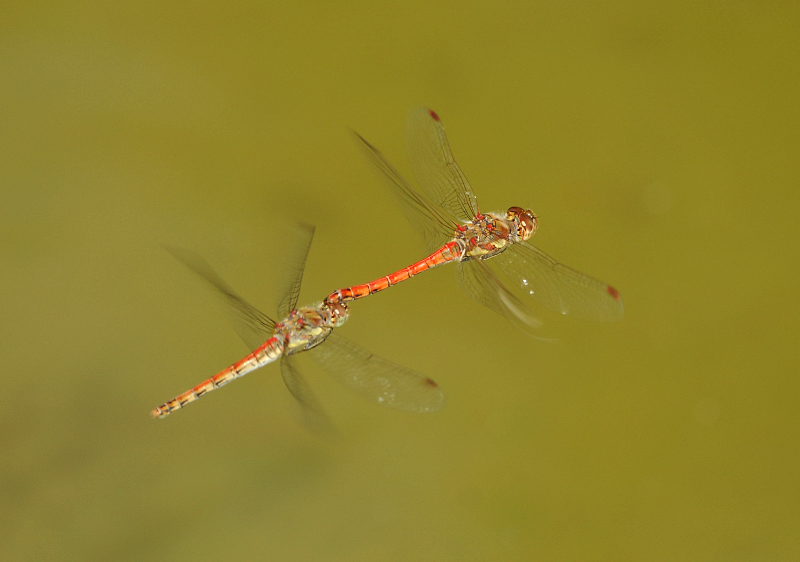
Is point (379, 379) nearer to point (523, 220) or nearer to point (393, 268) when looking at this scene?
point (393, 268)

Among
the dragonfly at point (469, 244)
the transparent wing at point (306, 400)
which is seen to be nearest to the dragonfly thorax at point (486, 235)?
the dragonfly at point (469, 244)

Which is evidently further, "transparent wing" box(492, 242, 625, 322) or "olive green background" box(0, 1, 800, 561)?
"olive green background" box(0, 1, 800, 561)

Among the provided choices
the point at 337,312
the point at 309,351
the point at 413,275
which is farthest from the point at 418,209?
the point at 309,351

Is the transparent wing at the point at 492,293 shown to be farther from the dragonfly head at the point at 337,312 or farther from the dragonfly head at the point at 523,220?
the dragonfly head at the point at 337,312

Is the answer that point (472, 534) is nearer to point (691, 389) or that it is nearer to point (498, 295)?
point (498, 295)

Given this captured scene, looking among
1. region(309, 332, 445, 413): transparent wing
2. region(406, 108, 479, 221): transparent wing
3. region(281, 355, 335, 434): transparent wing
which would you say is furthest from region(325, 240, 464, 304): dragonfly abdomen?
region(281, 355, 335, 434): transparent wing

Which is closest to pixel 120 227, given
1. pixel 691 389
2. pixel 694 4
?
pixel 691 389

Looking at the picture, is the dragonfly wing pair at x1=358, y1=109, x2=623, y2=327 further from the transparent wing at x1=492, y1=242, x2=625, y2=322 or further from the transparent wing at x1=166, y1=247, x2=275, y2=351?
the transparent wing at x1=166, y1=247, x2=275, y2=351
